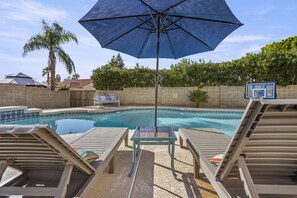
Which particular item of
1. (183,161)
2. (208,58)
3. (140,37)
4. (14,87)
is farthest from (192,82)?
(14,87)

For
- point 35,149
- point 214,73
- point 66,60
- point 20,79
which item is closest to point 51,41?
point 66,60

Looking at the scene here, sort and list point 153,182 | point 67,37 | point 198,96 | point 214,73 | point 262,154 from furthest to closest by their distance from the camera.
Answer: point 67,37
point 214,73
point 198,96
point 153,182
point 262,154

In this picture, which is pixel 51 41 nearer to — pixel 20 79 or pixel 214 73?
pixel 20 79

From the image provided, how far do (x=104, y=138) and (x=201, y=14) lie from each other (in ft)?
9.56

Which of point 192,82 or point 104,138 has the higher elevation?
point 192,82

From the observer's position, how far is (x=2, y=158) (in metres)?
1.57

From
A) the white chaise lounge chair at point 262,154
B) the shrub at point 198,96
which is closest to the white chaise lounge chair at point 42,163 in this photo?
the white chaise lounge chair at point 262,154

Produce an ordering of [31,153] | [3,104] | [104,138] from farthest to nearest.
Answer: [3,104] < [104,138] < [31,153]

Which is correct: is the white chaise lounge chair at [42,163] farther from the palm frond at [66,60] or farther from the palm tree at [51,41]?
the palm frond at [66,60]

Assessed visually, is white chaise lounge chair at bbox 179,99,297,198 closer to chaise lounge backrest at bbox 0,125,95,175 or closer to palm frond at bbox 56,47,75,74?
chaise lounge backrest at bbox 0,125,95,175

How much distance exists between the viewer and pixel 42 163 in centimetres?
169

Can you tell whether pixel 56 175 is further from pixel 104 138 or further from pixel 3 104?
pixel 3 104

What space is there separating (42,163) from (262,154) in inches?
77.1

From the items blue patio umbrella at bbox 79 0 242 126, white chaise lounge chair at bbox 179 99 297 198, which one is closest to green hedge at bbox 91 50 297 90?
blue patio umbrella at bbox 79 0 242 126
